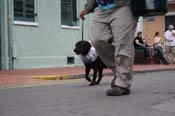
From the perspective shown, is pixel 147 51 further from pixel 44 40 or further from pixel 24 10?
pixel 24 10

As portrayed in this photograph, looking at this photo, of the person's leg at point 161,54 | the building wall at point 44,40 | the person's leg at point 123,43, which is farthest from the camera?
the person's leg at point 161,54

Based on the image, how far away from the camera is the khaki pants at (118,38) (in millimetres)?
6969

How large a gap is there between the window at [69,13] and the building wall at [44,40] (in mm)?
267

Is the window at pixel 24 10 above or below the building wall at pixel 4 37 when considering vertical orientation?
above

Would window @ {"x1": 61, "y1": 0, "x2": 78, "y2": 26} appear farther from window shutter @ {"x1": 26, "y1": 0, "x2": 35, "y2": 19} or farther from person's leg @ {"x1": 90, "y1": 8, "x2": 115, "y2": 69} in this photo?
person's leg @ {"x1": 90, "y1": 8, "x2": 115, "y2": 69}

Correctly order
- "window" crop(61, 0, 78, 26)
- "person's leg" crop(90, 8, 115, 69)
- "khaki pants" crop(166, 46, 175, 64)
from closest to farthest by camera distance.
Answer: "person's leg" crop(90, 8, 115, 69) < "window" crop(61, 0, 78, 26) < "khaki pants" crop(166, 46, 175, 64)

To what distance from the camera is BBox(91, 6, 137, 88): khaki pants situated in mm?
6969

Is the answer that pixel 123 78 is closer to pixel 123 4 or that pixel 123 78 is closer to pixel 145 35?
pixel 123 4

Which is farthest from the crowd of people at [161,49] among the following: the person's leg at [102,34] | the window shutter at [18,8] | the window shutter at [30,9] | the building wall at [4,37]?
the person's leg at [102,34]

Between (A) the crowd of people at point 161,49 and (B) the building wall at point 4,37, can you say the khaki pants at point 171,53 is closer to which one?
(A) the crowd of people at point 161,49

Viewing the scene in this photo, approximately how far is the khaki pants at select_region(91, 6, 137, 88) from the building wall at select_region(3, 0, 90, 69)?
9.98 m

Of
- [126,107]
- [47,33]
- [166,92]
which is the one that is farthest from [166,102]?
[47,33]

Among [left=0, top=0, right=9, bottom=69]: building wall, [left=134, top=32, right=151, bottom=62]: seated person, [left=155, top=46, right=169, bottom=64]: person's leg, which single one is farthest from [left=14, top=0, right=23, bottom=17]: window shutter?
[left=155, top=46, right=169, bottom=64]: person's leg

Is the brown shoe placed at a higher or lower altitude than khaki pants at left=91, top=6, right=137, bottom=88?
lower
